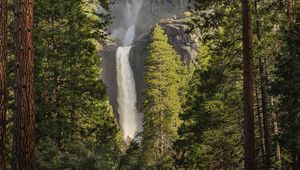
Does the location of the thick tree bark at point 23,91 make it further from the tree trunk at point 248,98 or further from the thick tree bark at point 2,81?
the tree trunk at point 248,98

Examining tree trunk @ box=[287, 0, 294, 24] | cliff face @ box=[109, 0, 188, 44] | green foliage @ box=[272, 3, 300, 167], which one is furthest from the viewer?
cliff face @ box=[109, 0, 188, 44]

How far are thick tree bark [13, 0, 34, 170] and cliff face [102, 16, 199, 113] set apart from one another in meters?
61.3

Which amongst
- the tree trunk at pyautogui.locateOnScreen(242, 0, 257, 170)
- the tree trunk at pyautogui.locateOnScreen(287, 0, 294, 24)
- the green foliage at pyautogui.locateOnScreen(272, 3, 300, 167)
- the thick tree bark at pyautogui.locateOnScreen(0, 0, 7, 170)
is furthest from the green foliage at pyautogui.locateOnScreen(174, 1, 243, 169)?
the thick tree bark at pyautogui.locateOnScreen(0, 0, 7, 170)

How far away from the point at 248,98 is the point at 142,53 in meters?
62.7

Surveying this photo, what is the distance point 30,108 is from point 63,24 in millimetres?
11832

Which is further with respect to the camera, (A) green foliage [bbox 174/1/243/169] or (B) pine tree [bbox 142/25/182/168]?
(B) pine tree [bbox 142/25/182/168]

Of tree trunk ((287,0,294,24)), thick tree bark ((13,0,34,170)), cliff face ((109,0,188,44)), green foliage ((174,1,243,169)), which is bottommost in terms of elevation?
thick tree bark ((13,0,34,170))

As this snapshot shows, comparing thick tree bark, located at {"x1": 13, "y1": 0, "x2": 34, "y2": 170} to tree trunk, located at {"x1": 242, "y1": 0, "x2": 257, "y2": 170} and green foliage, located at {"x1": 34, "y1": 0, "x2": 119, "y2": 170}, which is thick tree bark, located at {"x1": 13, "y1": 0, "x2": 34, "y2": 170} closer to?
tree trunk, located at {"x1": 242, "y1": 0, "x2": 257, "y2": 170}

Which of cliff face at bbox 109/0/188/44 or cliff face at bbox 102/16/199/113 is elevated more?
cliff face at bbox 109/0/188/44

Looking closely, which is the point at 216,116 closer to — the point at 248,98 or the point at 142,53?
the point at 248,98

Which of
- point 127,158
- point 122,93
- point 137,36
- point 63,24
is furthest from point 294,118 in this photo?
point 137,36

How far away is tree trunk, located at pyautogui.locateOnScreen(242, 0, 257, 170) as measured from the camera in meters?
10.9

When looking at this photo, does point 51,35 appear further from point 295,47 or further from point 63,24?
point 295,47

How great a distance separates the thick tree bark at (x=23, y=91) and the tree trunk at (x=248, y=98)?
18.4 ft
